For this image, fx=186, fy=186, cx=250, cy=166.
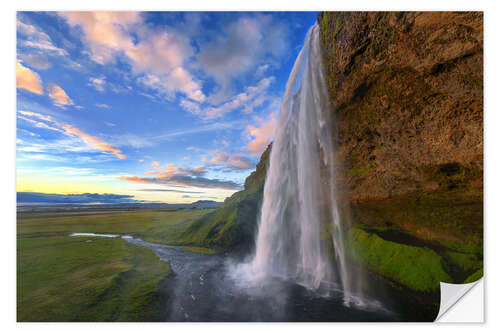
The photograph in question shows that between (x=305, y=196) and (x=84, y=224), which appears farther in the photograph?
(x=84, y=224)

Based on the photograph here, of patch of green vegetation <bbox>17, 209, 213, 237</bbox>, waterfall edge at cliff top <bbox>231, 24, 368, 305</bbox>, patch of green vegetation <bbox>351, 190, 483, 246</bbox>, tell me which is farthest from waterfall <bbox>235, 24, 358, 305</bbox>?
patch of green vegetation <bbox>17, 209, 213, 237</bbox>

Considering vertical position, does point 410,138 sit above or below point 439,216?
above

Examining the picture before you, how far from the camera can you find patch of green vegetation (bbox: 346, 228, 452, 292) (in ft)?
22.5

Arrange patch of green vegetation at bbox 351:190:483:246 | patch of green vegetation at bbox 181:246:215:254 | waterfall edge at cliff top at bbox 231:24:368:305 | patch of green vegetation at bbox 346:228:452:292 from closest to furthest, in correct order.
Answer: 1. patch of green vegetation at bbox 351:190:483:246
2. patch of green vegetation at bbox 346:228:452:292
3. waterfall edge at cliff top at bbox 231:24:368:305
4. patch of green vegetation at bbox 181:246:215:254

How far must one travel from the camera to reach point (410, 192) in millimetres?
7355

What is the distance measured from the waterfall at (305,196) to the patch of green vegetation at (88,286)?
551cm

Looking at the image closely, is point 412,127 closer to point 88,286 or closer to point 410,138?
point 410,138

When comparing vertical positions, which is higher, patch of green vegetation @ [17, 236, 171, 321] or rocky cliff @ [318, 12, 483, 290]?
rocky cliff @ [318, 12, 483, 290]

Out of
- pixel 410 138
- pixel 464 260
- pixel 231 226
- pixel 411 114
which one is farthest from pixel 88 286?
pixel 464 260

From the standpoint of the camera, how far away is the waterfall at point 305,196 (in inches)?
367

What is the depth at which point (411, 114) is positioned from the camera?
6.36m

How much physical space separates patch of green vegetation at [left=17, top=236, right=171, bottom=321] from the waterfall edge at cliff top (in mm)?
4965

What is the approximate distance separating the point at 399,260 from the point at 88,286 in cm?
1362

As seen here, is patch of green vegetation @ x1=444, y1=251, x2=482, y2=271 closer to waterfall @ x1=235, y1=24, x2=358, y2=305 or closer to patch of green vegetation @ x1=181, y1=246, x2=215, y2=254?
waterfall @ x1=235, y1=24, x2=358, y2=305
